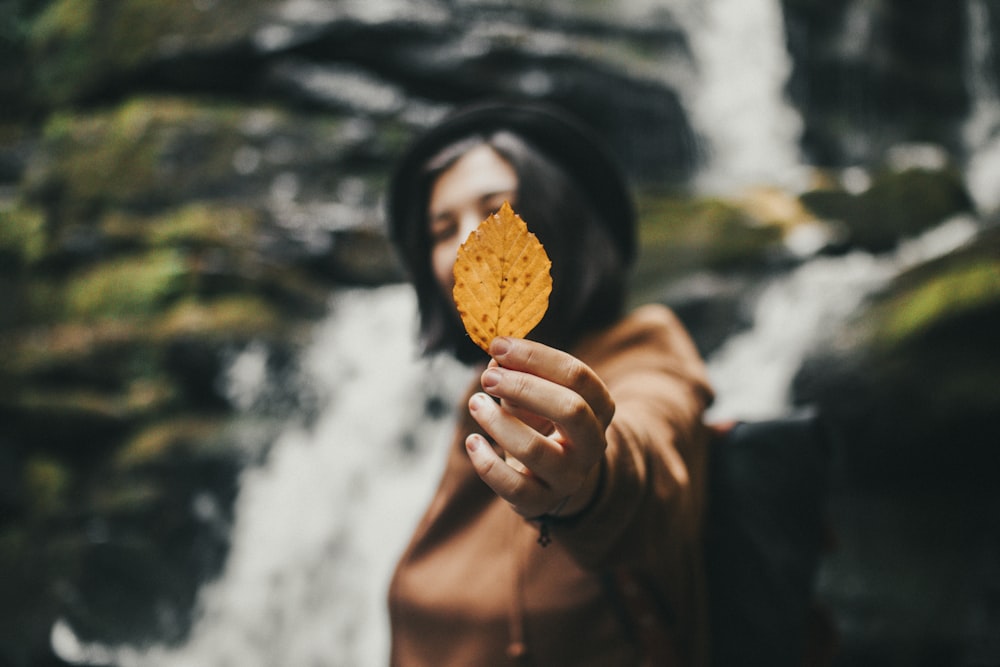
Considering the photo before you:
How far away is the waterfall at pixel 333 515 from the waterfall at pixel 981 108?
8.33 m

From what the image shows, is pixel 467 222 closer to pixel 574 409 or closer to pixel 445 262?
pixel 445 262

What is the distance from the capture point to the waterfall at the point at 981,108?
30.5 ft

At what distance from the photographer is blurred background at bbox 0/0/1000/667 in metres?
3.32

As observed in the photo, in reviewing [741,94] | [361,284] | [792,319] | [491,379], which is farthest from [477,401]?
[741,94]

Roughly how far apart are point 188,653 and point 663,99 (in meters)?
7.90

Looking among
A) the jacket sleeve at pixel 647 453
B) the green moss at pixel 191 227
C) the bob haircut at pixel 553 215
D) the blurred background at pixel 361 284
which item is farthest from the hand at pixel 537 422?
the green moss at pixel 191 227

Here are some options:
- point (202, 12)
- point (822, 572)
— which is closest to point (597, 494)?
point (822, 572)

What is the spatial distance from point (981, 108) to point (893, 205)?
590 cm

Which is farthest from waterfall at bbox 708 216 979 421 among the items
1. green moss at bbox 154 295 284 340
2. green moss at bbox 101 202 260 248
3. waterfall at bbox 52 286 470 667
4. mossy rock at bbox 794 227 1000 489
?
green moss at bbox 101 202 260 248

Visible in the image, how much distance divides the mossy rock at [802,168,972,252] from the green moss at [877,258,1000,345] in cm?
269

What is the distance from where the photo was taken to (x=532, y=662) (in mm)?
1212

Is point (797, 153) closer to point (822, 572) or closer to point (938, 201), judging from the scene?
point (938, 201)

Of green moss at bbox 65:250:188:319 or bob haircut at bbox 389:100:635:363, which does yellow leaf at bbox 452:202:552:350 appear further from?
green moss at bbox 65:250:188:319

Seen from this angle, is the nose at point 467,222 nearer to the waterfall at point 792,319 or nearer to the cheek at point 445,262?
the cheek at point 445,262
